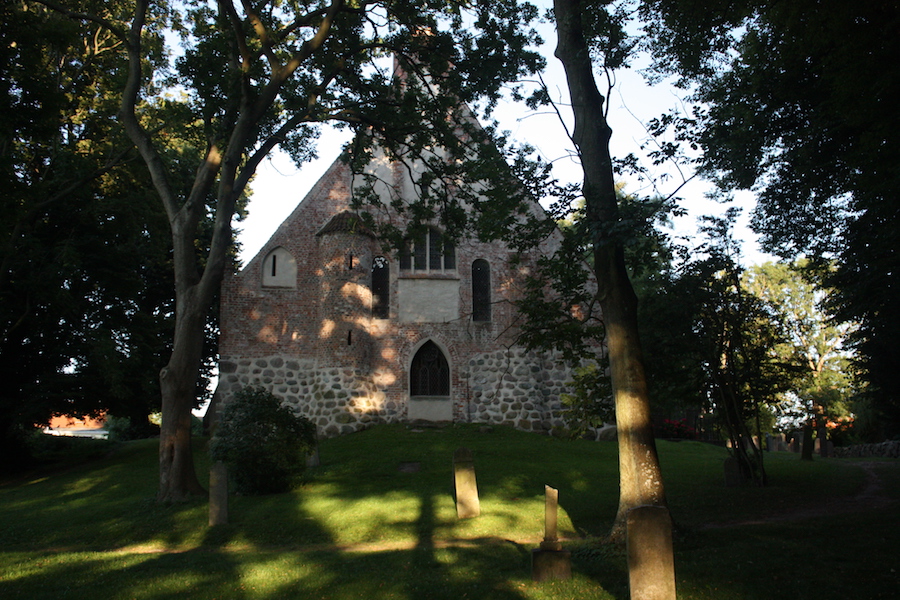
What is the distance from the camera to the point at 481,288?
2352 centimetres

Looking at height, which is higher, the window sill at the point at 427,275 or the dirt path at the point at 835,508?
the window sill at the point at 427,275

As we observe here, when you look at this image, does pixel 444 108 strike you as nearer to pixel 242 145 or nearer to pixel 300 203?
pixel 242 145

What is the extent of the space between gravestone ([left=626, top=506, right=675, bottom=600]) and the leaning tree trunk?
2360mm

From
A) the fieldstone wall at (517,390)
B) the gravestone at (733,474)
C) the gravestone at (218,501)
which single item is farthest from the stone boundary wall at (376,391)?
the gravestone at (218,501)

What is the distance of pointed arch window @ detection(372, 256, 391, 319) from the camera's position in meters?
22.5

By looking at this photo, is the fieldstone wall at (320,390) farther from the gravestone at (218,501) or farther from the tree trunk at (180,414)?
the gravestone at (218,501)

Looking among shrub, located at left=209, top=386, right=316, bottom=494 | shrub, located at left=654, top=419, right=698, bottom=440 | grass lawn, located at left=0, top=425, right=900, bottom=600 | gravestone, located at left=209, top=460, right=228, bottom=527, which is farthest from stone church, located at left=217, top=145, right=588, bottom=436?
gravestone, located at left=209, top=460, right=228, bottom=527

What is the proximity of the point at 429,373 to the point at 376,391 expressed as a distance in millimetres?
2015

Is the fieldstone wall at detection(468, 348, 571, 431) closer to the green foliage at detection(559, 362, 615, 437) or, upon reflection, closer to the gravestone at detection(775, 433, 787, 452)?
the green foliage at detection(559, 362, 615, 437)

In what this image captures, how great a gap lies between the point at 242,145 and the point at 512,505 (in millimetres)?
9398

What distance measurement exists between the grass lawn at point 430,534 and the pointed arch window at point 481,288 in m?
6.32

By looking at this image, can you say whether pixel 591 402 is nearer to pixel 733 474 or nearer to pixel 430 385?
pixel 733 474

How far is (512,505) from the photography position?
470 inches

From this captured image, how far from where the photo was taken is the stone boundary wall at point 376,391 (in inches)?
820
